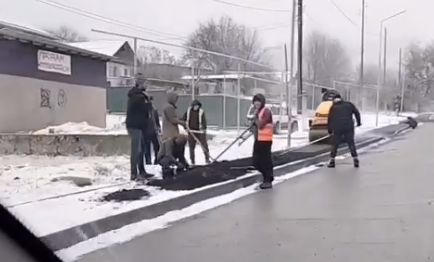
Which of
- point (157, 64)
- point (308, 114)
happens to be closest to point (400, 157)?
point (157, 64)

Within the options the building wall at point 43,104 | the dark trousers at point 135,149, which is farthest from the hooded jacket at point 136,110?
the building wall at point 43,104

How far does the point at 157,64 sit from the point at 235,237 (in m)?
19.3

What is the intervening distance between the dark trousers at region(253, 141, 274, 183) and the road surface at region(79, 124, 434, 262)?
1.10 ft

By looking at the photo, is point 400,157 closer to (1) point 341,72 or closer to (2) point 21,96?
(2) point 21,96

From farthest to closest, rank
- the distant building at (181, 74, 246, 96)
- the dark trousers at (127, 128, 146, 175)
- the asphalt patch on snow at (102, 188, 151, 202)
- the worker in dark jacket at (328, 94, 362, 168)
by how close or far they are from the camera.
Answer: the distant building at (181, 74, 246, 96) < the worker in dark jacket at (328, 94, 362, 168) < the dark trousers at (127, 128, 146, 175) < the asphalt patch on snow at (102, 188, 151, 202)

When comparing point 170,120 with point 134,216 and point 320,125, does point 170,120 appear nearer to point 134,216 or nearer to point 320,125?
point 134,216

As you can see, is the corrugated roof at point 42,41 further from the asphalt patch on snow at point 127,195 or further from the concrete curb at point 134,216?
the asphalt patch on snow at point 127,195

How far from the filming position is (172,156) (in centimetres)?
1305

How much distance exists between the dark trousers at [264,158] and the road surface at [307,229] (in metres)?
0.34

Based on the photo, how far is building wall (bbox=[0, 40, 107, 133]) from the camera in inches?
837

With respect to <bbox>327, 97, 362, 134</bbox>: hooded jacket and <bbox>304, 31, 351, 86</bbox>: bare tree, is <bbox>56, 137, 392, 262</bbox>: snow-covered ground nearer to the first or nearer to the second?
<bbox>327, 97, 362, 134</bbox>: hooded jacket

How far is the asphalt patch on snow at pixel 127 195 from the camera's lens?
32.4 ft

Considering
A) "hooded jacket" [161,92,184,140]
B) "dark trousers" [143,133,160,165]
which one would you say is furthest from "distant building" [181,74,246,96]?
"hooded jacket" [161,92,184,140]

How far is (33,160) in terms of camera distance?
15.8 metres
